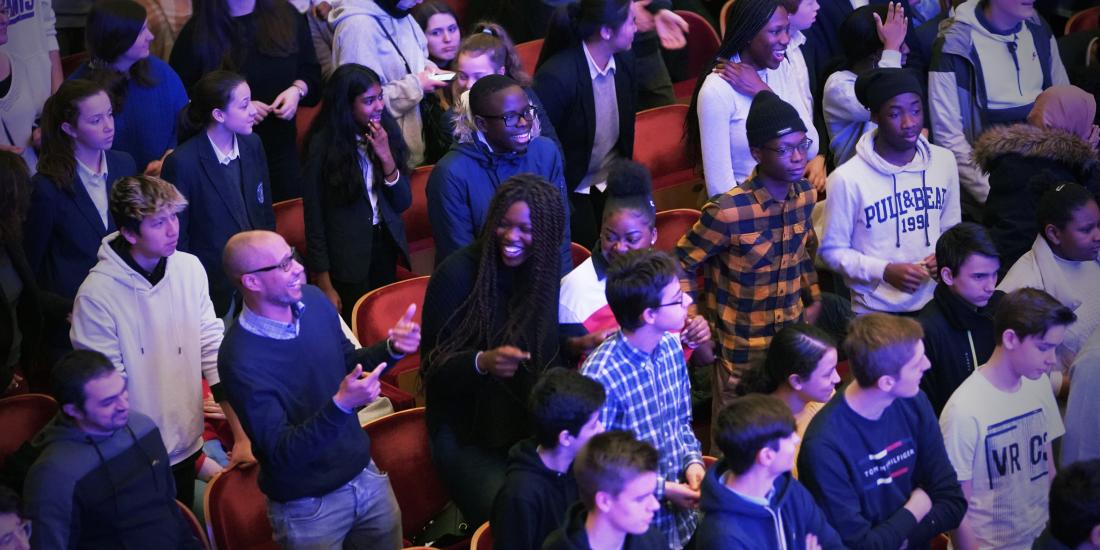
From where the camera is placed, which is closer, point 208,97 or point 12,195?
point 12,195

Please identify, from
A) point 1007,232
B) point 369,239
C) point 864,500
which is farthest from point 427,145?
point 864,500

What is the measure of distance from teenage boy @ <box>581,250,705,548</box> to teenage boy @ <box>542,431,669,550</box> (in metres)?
0.43

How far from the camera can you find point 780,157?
4.18m

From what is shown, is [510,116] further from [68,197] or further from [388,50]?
[68,197]

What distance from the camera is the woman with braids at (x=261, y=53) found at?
5434mm

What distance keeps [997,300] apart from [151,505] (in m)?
2.70

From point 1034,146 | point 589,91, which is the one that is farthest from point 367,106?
point 1034,146

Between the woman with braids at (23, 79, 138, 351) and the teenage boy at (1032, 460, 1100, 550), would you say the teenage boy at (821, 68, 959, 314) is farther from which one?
the woman with braids at (23, 79, 138, 351)

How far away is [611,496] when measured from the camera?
9.67ft

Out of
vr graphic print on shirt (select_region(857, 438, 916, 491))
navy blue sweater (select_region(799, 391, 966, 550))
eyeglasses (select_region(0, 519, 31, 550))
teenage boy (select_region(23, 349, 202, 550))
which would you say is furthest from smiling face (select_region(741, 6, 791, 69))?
eyeglasses (select_region(0, 519, 31, 550))

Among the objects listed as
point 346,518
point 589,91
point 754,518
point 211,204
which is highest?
point 589,91

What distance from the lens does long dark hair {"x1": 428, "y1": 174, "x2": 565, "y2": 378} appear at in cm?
377

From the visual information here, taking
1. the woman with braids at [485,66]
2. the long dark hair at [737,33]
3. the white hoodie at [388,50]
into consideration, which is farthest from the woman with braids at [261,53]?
the long dark hair at [737,33]

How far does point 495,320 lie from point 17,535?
1.40 meters
